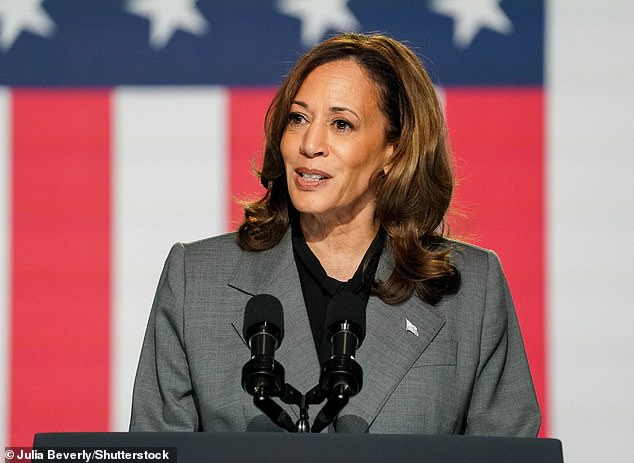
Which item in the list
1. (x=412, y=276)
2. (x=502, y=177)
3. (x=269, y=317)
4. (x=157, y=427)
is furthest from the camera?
(x=502, y=177)

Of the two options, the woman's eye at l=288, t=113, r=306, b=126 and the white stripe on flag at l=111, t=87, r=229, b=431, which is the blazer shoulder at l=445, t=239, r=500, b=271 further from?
the white stripe on flag at l=111, t=87, r=229, b=431

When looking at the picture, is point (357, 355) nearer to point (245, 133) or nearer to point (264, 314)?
point (264, 314)

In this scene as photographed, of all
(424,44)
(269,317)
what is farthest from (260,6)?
(269,317)

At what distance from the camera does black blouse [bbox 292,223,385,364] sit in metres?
1.95

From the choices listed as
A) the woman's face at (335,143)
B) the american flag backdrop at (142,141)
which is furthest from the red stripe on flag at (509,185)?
the woman's face at (335,143)

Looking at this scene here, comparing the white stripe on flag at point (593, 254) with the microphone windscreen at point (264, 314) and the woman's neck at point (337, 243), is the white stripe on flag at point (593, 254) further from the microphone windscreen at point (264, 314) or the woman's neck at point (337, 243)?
the microphone windscreen at point (264, 314)

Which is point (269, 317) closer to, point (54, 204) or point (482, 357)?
point (482, 357)

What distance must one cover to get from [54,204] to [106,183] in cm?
14

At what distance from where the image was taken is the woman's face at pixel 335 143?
1883 mm

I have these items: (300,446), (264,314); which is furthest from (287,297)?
(300,446)

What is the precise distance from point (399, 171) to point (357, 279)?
218 mm

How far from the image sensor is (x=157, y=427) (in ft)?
6.12

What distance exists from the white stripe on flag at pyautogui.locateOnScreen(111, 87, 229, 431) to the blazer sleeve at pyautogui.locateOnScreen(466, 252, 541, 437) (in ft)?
3.11

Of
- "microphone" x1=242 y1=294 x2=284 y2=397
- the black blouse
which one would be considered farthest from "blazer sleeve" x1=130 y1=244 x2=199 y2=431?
"microphone" x1=242 y1=294 x2=284 y2=397
